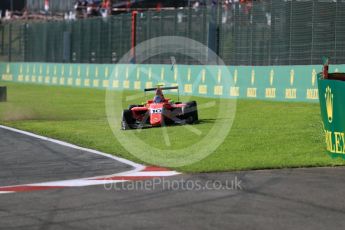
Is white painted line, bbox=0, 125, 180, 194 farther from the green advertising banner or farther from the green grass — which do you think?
the green advertising banner

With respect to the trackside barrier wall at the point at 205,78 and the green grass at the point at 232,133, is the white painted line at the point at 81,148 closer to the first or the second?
the green grass at the point at 232,133

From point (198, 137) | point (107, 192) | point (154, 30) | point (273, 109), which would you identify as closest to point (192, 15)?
point (154, 30)

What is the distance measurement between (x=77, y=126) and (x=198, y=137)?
15.6 ft

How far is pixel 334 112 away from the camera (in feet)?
39.0

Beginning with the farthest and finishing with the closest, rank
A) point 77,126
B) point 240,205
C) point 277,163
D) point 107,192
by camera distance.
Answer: point 77,126, point 277,163, point 107,192, point 240,205

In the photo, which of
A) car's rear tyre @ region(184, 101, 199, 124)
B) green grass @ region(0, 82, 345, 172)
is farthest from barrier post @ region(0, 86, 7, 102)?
car's rear tyre @ region(184, 101, 199, 124)

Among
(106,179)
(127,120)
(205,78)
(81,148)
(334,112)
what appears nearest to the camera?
(106,179)

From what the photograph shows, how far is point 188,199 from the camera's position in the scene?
9203 mm

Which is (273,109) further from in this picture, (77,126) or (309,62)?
(77,126)

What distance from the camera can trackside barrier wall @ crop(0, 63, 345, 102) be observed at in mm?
24672

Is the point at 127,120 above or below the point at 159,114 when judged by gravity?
below

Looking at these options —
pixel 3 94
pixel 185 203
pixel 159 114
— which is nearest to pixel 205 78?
pixel 3 94

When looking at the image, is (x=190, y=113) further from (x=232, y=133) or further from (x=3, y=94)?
(x=3, y=94)

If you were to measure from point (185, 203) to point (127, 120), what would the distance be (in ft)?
30.4
